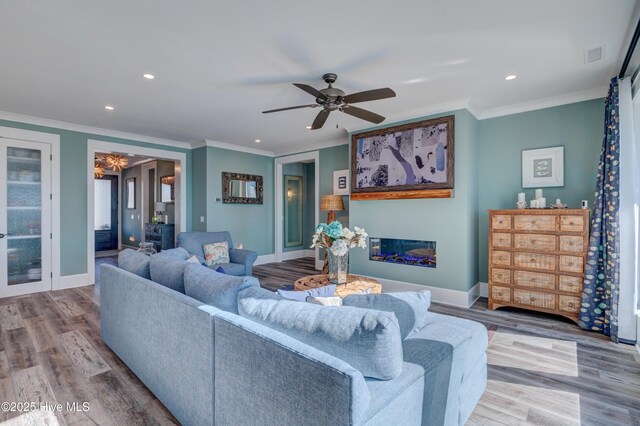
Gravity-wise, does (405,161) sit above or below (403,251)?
above

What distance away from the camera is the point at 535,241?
367 centimetres

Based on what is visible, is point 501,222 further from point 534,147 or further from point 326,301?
point 326,301

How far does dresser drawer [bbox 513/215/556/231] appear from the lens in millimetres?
3574

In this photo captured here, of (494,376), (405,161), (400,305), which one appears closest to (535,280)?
(494,376)

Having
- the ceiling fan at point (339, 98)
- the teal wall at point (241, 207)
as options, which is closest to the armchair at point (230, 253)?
the teal wall at point (241, 207)

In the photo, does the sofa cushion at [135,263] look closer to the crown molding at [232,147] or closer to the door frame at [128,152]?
the door frame at [128,152]

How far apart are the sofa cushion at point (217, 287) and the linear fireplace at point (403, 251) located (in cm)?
319

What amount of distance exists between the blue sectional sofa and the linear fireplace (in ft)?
7.74

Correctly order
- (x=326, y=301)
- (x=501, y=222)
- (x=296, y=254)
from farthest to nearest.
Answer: (x=296, y=254) → (x=501, y=222) → (x=326, y=301)

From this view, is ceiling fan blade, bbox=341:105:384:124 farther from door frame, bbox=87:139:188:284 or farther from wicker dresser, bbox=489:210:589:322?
door frame, bbox=87:139:188:284

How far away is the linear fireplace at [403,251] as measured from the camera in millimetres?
4426

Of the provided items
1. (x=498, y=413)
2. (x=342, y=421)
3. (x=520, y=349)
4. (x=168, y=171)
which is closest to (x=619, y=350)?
(x=520, y=349)

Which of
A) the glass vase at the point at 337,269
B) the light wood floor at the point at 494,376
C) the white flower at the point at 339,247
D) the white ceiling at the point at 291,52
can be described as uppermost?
the white ceiling at the point at 291,52

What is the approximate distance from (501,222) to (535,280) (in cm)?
75
